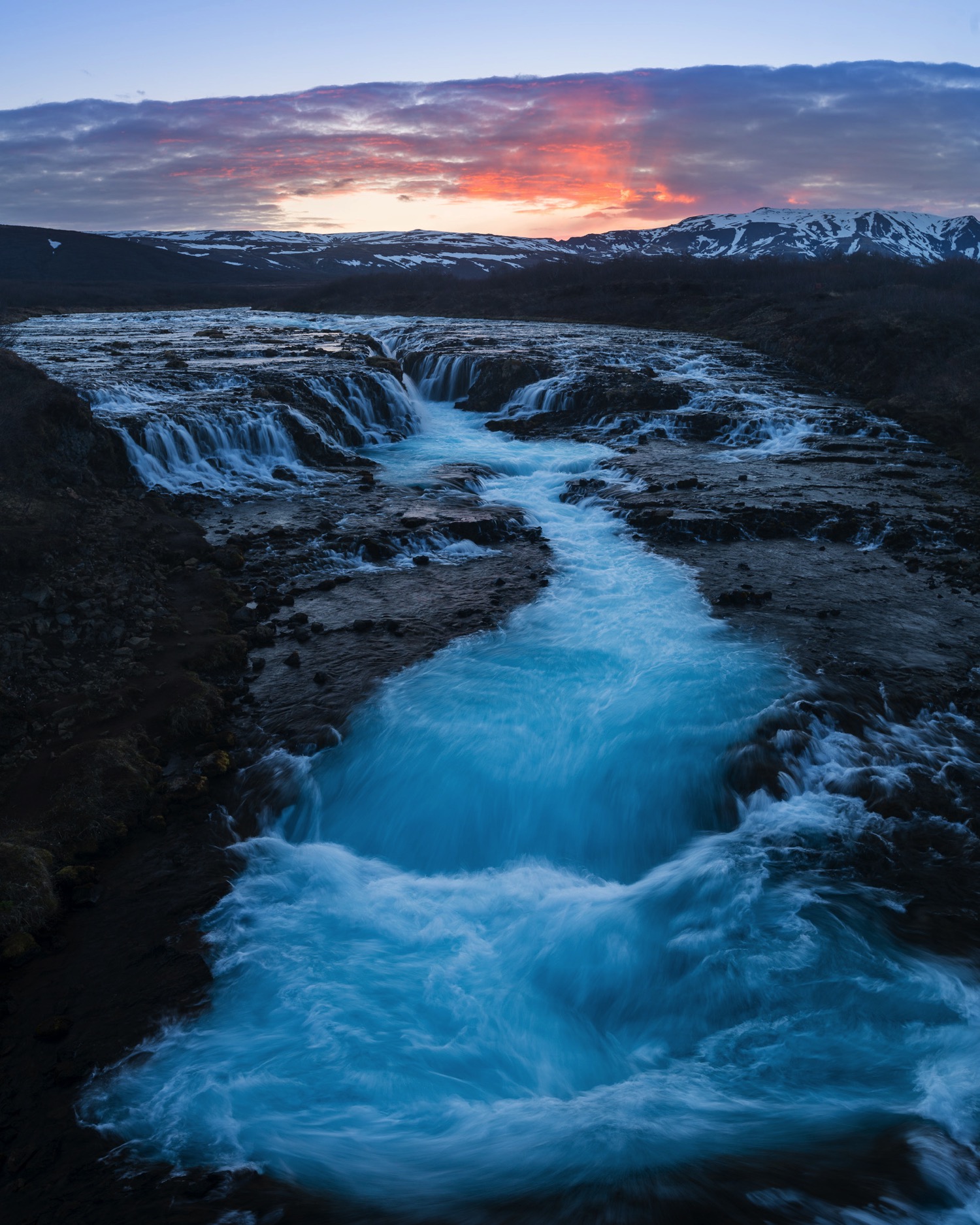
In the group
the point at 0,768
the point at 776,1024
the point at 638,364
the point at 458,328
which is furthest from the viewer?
the point at 458,328

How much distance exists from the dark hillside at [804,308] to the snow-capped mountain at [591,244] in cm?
5595

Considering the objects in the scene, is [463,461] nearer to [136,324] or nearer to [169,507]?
[169,507]

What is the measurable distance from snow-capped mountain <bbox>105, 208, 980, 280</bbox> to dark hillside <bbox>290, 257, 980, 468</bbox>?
55950mm

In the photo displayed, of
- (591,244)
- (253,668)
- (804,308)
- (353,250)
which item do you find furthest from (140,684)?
Result: (591,244)

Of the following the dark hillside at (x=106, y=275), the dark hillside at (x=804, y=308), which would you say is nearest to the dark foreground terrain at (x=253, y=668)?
the dark hillside at (x=804, y=308)

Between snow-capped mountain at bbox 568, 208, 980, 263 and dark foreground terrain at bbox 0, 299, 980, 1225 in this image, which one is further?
snow-capped mountain at bbox 568, 208, 980, 263

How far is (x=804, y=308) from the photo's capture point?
38.0 meters

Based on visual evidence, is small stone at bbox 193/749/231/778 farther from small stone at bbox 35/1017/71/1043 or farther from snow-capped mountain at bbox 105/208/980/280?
snow-capped mountain at bbox 105/208/980/280

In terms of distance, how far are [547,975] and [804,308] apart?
1558 inches

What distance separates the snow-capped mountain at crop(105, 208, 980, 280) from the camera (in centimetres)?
13038

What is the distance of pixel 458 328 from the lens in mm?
40938

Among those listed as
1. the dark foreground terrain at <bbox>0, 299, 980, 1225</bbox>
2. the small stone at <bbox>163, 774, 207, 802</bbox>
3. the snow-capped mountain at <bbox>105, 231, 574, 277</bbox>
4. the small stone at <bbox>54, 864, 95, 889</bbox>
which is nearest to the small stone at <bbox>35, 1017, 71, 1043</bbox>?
the dark foreground terrain at <bbox>0, 299, 980, 1225</bbox>

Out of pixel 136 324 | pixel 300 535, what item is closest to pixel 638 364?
pixel 300 535

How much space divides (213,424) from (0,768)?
1268 cm
